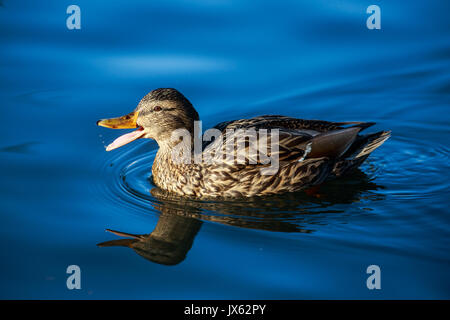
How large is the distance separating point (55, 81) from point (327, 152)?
485cm

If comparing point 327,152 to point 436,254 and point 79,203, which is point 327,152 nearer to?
point 436,254

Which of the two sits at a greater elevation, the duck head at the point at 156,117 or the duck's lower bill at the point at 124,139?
the duck head at the point at 156,117

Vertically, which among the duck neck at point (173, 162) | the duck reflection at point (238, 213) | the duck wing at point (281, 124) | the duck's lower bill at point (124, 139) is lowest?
the duck reflection at point (238, 213)

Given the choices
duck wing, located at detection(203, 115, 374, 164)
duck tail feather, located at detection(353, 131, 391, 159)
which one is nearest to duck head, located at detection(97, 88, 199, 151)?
duck wing, located at detection(203, 115, 374, 164)

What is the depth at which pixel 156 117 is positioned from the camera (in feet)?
25.1

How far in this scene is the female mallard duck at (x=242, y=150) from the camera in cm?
745

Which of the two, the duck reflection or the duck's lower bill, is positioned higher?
the duck's lower bill

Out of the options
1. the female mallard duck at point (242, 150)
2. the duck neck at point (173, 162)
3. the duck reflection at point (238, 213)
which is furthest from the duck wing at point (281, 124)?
the duck reflection at point (238, 213)

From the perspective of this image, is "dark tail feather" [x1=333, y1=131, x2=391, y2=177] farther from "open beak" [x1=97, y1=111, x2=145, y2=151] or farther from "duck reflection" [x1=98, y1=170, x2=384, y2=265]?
"open beak" [x1=97, y1=111, x2=145, y2=151]

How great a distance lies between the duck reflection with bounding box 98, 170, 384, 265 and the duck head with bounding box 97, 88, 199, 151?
734mm

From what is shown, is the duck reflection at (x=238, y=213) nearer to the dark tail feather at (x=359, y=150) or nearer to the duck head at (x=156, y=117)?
the dark tail feather at (x=359, y=150)

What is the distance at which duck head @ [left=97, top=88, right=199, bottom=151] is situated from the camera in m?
7.58

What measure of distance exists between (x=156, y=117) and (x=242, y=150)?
1156 millimetres

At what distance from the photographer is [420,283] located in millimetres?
5582
